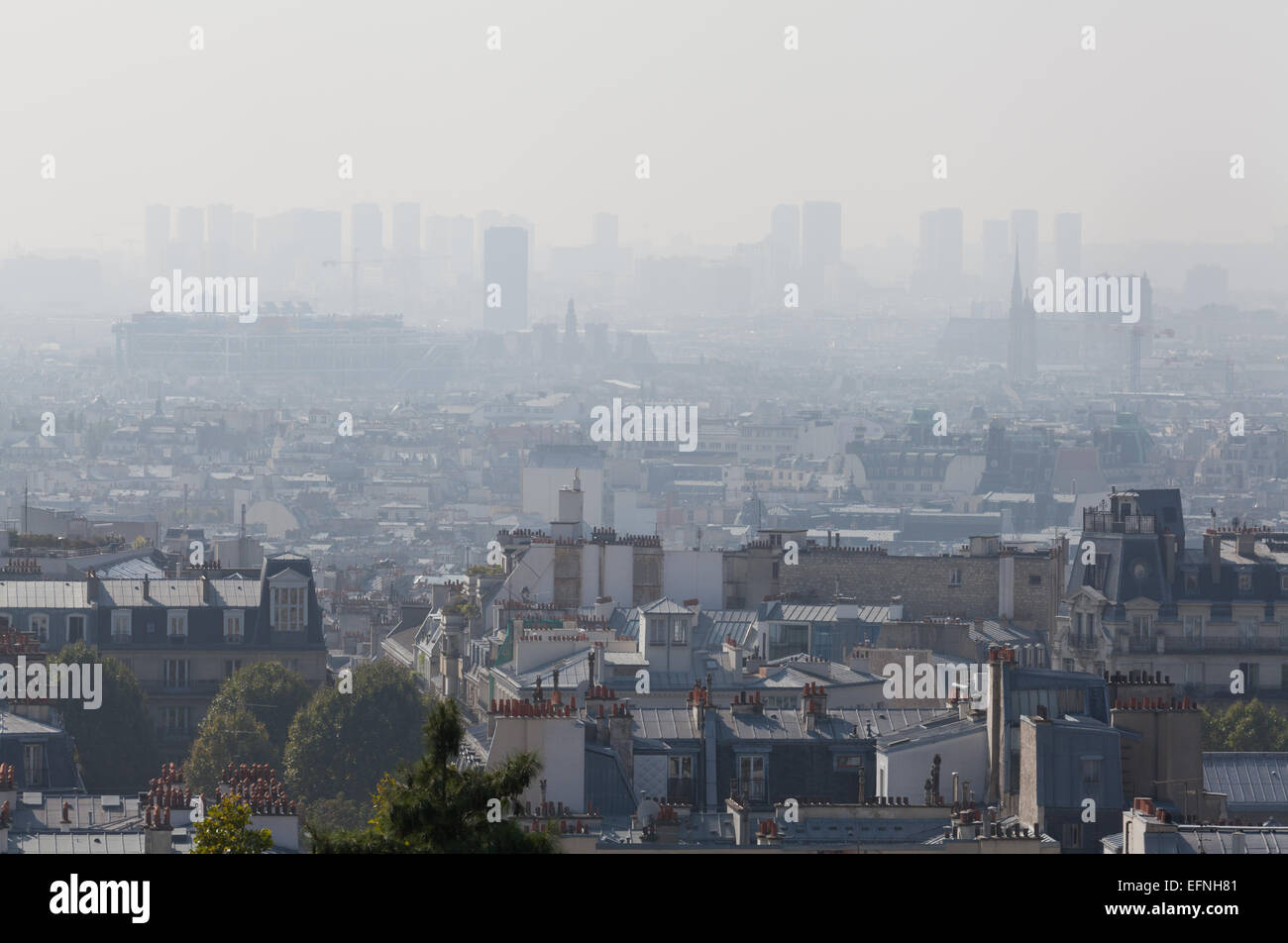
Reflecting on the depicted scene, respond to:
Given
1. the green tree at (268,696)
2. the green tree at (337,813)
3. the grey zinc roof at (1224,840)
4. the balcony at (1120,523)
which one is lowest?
the green tree at (337,813)

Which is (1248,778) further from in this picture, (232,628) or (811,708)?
(232,628)

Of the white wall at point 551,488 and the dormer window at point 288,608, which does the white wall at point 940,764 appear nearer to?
the dormer window at point 288,608

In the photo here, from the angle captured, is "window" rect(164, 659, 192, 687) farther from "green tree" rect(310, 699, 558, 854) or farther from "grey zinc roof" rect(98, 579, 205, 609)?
"green tree" rect(310, 699, 558, 854)

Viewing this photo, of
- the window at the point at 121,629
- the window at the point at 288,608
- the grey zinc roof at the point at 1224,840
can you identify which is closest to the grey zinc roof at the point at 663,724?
the grey zinc roof at the point at 1224,840

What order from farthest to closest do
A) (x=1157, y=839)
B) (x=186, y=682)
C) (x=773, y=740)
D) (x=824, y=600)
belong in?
(x=824, y=600), (x=186, y=682), (x=773, y=740), (x=1157, y=839)

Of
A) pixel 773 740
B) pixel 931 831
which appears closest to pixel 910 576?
pixel 773 740

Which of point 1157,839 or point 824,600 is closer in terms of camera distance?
point 1157,839
